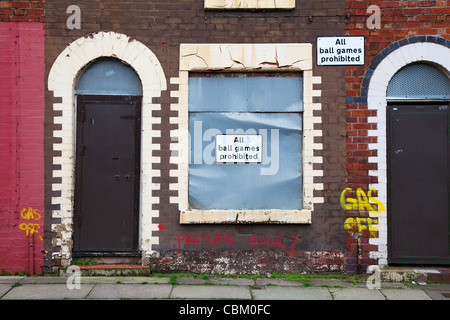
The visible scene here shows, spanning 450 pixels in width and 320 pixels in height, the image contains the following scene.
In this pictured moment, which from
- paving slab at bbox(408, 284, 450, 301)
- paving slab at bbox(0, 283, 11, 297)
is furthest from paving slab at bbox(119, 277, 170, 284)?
paving slab at bbox(408, 284, 450, 301)

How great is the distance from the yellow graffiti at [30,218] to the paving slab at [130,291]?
1421 millimetres

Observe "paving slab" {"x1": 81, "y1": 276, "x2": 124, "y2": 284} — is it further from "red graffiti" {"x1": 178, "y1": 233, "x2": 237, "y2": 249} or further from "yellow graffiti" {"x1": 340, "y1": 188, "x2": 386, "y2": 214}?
"yellow graffiti" {"x1": 340, "y1": 188, "x2": 386, "y2": 214}

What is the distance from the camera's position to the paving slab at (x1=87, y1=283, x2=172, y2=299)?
5.72 m

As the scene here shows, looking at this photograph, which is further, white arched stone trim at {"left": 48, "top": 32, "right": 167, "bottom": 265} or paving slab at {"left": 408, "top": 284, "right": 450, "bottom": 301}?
white arched stone trim at {"left": 48, "top": 32, "right": 167, "bottom": 265}

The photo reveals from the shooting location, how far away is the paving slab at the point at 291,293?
5746 millimetres

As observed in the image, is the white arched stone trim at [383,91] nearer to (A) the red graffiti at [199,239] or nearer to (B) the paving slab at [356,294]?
(B) the paving slab at [356,294]

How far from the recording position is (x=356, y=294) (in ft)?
19.5

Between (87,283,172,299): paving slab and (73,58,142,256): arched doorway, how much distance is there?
0.78 meters

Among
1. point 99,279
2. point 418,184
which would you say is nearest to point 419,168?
point 418,184

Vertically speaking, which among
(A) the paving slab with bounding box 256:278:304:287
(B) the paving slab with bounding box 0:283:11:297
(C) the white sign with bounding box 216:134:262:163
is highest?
(C) the white sign with bounding box 216:134:262:163

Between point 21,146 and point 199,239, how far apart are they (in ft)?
9.99

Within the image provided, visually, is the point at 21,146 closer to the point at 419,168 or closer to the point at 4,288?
the point at 4,288

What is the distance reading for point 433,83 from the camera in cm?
690

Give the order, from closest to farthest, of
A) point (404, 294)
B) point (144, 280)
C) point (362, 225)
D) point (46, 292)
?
Answer: 1. point (46, 292)
2. point (404, 294)
3. point (144, 280)
4. point (362, 225)
